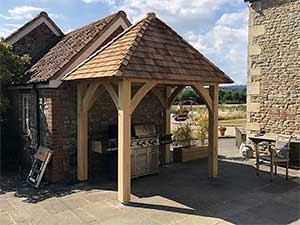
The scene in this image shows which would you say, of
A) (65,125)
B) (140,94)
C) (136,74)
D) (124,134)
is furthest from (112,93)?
(65,125)

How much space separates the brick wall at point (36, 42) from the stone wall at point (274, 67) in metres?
9.03

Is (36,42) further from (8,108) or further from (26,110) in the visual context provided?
(26,110)

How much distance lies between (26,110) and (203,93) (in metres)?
6.47

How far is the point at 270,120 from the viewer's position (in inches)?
470

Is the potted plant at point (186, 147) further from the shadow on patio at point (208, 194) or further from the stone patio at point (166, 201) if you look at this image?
the stone patio at point (166, 201)

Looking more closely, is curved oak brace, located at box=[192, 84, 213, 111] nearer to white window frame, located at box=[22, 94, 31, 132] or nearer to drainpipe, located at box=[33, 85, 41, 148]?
drainpipe, located at box=[33, 85, 41, 148]

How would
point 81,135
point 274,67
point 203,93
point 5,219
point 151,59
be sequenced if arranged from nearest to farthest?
point 5,219, point 151,59, point 203,93, point 81,135, point 274,67

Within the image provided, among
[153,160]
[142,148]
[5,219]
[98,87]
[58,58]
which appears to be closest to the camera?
[5,219]

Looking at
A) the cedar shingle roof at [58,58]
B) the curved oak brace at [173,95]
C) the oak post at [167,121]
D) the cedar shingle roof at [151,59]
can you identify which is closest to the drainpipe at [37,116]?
the cedar shingle roof at [58,58]

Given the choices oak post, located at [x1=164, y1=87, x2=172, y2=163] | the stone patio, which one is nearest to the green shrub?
oak post, located at [x1=164, y1=87, x2=172, y2=163]

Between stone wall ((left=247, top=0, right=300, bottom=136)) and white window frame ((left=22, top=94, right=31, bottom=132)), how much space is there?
8978 mm

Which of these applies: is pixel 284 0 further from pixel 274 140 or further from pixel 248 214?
pixel 248 214

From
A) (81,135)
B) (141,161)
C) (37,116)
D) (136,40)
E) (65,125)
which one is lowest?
(141,161)

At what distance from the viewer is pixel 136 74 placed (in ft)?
22.6
